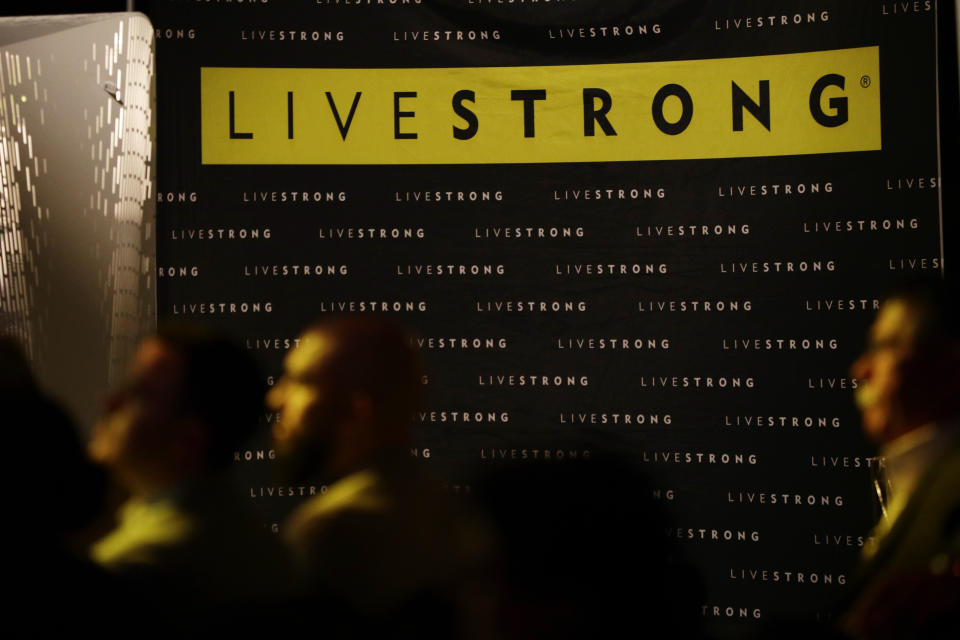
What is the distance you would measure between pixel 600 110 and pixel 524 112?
212mm

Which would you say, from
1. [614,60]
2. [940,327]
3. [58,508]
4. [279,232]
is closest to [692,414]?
[614,60]

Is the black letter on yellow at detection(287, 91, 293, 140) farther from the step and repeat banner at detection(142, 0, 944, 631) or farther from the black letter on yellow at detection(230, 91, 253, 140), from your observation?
the black letter on yellow at detection(230, 91, 253, 140)

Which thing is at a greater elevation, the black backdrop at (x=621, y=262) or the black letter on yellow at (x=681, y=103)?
the black letter on yellow at (x=681, y=103)

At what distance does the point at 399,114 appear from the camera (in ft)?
10.5

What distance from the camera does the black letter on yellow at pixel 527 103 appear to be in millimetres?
3184

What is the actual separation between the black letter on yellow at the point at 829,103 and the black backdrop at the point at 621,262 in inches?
3.7

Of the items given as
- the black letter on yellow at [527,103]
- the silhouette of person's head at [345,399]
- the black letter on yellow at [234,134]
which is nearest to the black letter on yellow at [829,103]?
the black letter on yellow at [527,103]

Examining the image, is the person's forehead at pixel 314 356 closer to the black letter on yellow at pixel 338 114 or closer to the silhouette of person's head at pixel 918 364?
the silhouette of person's head at pixel 918 364

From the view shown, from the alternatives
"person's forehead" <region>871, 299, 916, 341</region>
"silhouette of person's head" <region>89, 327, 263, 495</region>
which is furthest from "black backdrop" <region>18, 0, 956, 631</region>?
"silhouette of person's head" <region>89, 327, 263, 495</region>

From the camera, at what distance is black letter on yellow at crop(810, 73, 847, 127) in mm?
3072

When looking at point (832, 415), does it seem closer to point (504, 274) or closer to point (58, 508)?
point (504, 274)

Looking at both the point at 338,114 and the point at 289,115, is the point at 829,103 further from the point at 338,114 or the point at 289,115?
the point at 289,115

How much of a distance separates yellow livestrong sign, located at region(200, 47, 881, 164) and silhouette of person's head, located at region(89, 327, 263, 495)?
1639 mm

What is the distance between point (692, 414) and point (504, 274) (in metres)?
0.65
